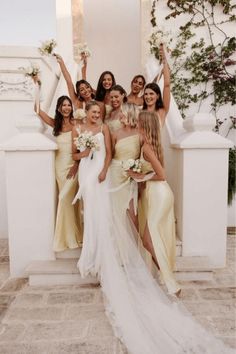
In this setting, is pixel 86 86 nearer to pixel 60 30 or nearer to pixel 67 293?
pixel 67 293

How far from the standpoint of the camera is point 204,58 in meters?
6.38

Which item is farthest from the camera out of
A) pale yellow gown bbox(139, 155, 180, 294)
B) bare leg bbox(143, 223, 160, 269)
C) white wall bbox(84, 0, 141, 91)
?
white wall bbox(84, 0, 141, 91)

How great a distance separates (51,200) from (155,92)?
66.2 inches

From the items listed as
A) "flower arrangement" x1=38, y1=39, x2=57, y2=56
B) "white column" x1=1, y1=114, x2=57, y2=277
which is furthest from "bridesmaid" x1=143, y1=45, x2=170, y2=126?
"flower arrangement" x1=38, y1=39, x2=57, y2=56

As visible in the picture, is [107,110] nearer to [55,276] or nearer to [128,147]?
[128,147]

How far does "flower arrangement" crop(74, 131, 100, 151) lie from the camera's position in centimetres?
356

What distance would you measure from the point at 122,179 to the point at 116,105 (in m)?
0.96

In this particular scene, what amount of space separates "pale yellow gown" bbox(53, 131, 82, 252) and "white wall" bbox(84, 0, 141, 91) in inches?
244

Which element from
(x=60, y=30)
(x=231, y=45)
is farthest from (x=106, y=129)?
(x=60, y=30)

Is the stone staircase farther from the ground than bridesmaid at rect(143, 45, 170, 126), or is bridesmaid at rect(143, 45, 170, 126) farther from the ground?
bridesmaid at rect(143, 45, 170, 126)

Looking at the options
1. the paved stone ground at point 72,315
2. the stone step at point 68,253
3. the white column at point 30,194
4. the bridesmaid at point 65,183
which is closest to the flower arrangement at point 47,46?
the bridesmaid at point 65,183

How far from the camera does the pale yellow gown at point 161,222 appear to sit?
3.35 meters

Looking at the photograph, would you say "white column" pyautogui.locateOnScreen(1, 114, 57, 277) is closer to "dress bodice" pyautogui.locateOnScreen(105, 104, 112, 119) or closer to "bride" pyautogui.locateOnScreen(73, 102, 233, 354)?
"bride" pyautogui.locateOnScreen(73, 102, 233, 354)

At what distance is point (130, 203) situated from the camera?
3.76 metres
